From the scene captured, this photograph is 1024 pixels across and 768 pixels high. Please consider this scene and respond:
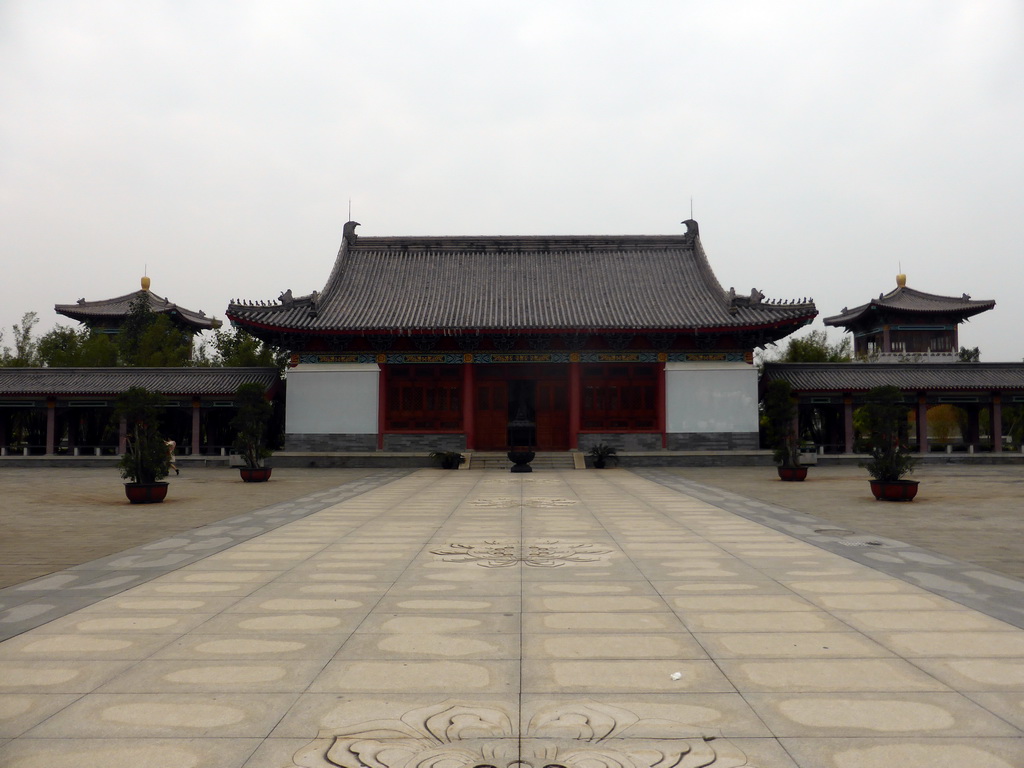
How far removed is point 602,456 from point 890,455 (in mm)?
11353

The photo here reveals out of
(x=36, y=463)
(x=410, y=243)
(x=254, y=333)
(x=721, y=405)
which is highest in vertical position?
(x=410, y=243)

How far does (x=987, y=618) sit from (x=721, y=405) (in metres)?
21.2

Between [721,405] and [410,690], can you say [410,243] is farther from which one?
[410,690]

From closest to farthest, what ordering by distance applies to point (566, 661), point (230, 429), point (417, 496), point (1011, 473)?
point (566, 661)
point (417, 496)
point (1011, 473)
point (230, 429)

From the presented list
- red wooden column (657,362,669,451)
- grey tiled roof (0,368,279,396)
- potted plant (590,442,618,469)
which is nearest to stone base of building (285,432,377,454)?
grey tiled roof (0,368,279,396)

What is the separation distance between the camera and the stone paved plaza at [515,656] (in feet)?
10.1

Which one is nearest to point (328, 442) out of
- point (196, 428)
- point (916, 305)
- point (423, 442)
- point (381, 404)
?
point (381, 404)

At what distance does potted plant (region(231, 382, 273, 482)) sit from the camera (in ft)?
58.2

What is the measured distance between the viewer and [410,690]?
3.70 m

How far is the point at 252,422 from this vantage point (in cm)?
1786

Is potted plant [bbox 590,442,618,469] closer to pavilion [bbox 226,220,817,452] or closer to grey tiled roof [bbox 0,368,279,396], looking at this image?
pavilion [bbox 226,220,817,452]

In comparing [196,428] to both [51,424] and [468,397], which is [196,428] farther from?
[468,397]

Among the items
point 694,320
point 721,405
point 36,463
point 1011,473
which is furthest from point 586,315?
point 36,463

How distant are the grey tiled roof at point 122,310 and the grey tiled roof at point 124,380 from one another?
11.7 m
